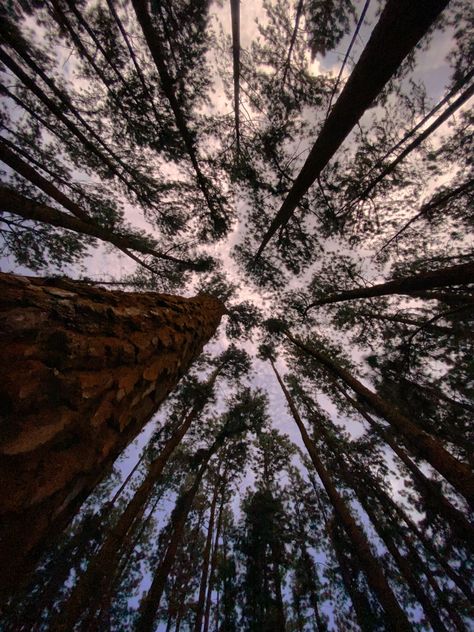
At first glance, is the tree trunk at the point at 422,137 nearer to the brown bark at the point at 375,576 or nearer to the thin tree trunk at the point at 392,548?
the brown bark at the point at 375,576

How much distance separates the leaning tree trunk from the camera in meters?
0.82

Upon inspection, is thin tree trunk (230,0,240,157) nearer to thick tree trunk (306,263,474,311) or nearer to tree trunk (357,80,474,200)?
tree trunk (357,80,474,200)

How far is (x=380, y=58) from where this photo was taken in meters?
2.40

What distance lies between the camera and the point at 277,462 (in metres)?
13.9

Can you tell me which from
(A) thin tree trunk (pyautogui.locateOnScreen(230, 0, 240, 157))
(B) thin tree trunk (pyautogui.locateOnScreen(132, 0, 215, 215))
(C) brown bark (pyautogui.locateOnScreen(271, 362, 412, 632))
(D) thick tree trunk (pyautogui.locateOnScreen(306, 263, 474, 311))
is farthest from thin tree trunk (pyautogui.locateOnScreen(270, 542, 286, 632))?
(A) thin tree trunk (pyautogui.locateOnScreen(230, 0, 240, 157))

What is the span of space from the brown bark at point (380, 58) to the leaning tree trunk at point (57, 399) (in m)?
3.24

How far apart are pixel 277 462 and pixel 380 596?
9632mm

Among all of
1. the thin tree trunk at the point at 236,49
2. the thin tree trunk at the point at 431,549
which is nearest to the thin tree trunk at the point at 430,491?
the thin tree trunk at the point at 431,549

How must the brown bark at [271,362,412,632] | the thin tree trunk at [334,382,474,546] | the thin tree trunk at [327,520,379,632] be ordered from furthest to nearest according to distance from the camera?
the thin tree trunk at [327,520,379,632], the thin tree trunk at [334,382,474,546], the brown bark at [271,362,412,632]

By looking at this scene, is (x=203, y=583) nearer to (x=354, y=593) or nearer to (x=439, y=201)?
(x=354, y=593)

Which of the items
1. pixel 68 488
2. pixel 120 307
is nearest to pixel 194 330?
pixel 120 307

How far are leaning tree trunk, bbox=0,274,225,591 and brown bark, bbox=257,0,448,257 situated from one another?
324cm

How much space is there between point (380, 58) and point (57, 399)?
3750 millimetres

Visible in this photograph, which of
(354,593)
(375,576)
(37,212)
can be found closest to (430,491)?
(375,576)
